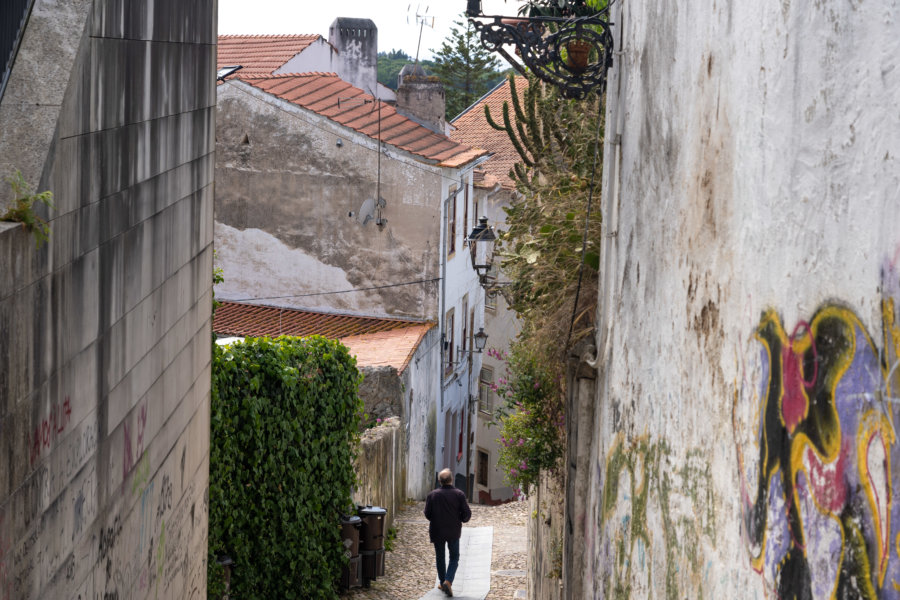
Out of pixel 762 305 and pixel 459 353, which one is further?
pixel 459 353

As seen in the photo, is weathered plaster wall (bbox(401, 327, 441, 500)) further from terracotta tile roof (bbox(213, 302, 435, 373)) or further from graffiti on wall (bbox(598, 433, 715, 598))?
graffiti on wall (bbox(598, 433, 715, 598))

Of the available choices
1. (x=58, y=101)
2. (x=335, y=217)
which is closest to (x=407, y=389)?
(x=335, y=217)

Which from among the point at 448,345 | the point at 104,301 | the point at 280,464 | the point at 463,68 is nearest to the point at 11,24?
the point at 104,301

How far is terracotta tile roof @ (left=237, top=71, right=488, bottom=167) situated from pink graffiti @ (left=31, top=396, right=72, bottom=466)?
17.1 meters

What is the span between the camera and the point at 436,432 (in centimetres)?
2448

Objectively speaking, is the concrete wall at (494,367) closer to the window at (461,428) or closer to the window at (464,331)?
the window at (461,428)

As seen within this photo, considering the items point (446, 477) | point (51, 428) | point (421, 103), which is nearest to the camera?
point (51, 428)

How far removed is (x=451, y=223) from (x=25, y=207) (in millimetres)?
19584

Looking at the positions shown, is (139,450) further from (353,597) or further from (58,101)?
(353,597)

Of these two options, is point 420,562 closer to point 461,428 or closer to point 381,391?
point 381,391

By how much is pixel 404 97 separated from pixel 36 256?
76.8 ft

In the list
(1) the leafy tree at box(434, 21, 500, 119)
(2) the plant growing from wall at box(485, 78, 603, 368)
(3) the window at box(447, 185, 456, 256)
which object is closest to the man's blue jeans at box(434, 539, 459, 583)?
(2) the plant growing from wall at box(485, 78, 603, 368)

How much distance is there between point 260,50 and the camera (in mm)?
28781

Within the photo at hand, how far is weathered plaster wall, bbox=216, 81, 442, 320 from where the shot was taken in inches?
864
